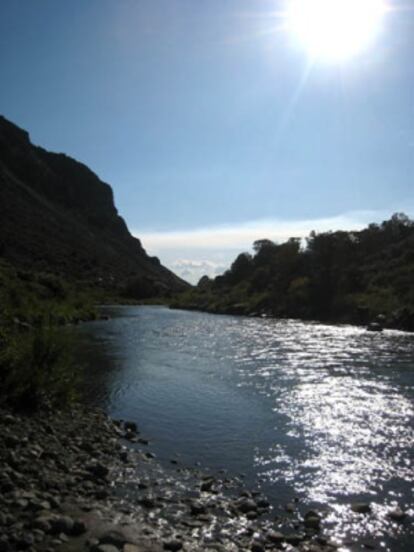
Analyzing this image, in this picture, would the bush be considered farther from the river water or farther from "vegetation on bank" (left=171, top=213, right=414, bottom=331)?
"vegetation on bank" (left=171, top=213, right=414, bottom=331)

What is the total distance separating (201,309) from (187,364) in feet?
278

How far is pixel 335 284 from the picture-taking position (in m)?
90.0

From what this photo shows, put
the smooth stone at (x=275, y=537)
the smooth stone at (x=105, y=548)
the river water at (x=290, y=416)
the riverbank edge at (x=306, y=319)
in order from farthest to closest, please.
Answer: the riverbank edge at (x=306, y=319) → the river water at (x=290, y=416) → the smooth stone at (x=275, y=537) → the smooth stone at (x=105, y=548)

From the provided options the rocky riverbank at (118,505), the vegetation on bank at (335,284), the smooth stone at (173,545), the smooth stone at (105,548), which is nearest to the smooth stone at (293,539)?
the rocky riverbank at (118,505)

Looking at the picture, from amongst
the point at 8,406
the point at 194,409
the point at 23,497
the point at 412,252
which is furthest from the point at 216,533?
the point at 412,252

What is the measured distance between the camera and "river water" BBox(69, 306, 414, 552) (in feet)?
40.8

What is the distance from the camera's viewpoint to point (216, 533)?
1012cm

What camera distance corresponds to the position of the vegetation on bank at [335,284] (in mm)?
74500

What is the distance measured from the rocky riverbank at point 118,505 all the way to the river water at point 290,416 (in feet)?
2.85

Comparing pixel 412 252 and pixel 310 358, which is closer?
pixel 310 358

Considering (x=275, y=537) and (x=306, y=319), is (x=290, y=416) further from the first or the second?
(x=306, y=319)

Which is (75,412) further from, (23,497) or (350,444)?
(350,444)

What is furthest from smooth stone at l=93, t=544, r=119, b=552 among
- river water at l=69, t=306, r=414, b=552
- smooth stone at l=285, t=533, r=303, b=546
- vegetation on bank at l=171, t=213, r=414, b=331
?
vegetation on bank at l=171, t=213, r=414, b=331

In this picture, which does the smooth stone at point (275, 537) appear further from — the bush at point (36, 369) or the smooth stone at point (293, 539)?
the bush at point (36, 369)
